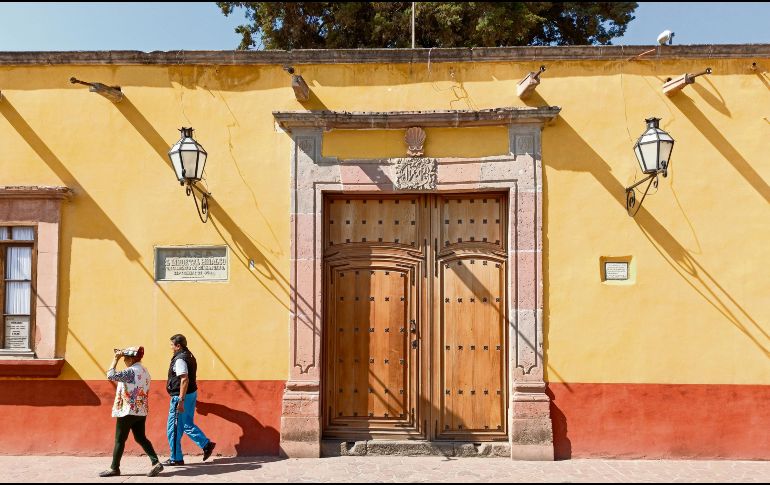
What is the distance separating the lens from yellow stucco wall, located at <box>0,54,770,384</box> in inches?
272

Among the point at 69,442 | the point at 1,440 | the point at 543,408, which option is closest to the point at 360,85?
the point at 543,408

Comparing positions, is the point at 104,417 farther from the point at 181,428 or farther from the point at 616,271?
the point at 616,271

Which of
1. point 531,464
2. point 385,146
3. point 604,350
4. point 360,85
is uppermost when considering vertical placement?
point 360,85

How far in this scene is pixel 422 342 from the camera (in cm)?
718

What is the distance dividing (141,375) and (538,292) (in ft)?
12.8

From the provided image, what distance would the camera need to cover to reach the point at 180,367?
21.4ft

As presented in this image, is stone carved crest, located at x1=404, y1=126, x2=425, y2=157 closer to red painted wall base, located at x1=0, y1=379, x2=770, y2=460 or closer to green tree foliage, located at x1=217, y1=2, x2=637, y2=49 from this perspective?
red painted wall base, located at x1=0, y1=379, x2=770, y2=460

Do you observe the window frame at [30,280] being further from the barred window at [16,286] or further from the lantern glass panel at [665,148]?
the lantern glass panel at [665,148]

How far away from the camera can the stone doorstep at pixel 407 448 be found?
696cm

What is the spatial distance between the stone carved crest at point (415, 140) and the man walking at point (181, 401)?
9.73 ft

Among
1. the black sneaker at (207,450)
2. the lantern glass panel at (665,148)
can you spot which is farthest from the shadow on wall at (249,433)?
the lantern glass panel at (665,148)

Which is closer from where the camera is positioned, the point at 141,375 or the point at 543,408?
the point at 141,375

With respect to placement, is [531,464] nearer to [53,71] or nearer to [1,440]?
[1,440]

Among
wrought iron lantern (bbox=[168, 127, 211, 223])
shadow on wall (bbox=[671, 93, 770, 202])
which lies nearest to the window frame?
wrought iron lantern (bbox=[168, 127, 211, 223])
